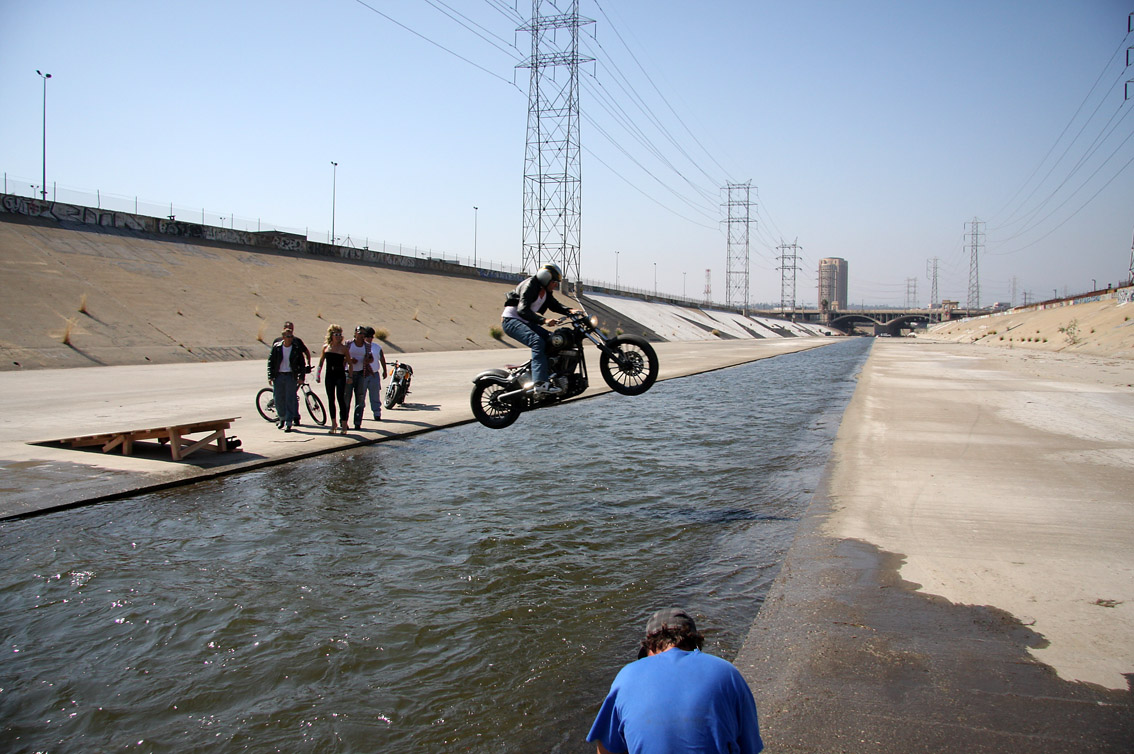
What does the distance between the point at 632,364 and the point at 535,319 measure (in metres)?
1.72

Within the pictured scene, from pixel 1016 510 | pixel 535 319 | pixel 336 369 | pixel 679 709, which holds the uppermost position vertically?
pixel 535 319

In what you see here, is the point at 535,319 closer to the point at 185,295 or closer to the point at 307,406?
the point at 307,406

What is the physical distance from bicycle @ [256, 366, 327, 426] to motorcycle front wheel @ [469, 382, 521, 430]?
8.12m

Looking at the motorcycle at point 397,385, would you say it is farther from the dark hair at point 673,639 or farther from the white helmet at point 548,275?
the dark hair at point 673,639

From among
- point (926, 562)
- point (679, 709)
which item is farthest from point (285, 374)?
point (679, 709)

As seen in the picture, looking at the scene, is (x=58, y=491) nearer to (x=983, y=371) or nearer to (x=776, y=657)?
(x=776, y=657)

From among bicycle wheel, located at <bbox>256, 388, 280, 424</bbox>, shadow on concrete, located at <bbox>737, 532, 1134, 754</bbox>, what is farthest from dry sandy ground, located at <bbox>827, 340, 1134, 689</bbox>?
bicycle wheel, located at <bbox>256, 388, 280, 424</bbox>

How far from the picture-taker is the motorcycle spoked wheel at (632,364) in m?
11.6

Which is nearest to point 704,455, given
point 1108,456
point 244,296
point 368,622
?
point 1108,456

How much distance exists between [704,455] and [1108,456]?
8.28 m

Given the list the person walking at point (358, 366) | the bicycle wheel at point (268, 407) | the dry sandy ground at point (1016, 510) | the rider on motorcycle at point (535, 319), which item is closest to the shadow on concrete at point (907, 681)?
the dry sandy ground at point (1016, 510)

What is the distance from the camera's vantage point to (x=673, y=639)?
3684mm

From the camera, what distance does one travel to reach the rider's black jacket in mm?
11137

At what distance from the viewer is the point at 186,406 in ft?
68.3
